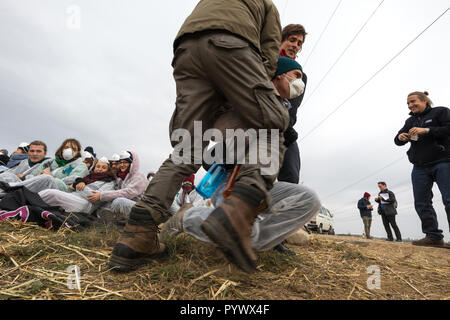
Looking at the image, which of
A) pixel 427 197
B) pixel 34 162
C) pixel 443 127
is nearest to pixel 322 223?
pixel 427 197

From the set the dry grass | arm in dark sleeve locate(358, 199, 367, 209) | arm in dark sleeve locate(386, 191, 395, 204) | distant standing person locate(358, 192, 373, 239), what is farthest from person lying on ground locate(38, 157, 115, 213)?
arm in dark sleeve locate(358, 199, 367, 209)

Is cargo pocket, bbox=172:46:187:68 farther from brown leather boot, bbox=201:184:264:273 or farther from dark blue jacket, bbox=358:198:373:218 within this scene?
dark blue jacket, bbox=358:198:373:218

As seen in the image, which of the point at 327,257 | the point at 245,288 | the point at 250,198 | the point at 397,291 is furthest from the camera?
the point at 327,257

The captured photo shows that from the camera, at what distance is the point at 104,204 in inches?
158

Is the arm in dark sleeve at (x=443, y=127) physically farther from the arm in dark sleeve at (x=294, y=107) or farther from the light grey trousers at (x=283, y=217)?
the light grey trousers at (x=283, y=217)

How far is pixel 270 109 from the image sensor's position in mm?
1407

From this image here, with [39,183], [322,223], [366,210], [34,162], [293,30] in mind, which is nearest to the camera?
[293,30]

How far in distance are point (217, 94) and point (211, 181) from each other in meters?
0.58

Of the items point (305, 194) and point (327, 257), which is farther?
point (327, 257)

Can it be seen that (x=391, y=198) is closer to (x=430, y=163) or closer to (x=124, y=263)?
(x=430, y=163)

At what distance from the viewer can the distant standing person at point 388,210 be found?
8.73 meters
